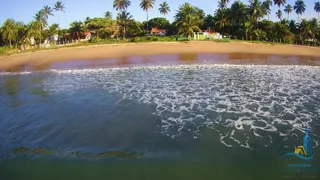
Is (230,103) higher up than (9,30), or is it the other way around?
(9,30)

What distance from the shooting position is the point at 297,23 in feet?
218

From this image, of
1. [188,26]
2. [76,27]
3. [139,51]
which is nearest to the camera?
[139,51]

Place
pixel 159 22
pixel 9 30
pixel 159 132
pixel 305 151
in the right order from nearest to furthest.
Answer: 1. pixel 305 151
2. pixel 159 132
3. pixel 9 30
4. pixel 159 22

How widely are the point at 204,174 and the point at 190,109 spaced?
535cm

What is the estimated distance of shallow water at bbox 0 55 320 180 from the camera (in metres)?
6.16

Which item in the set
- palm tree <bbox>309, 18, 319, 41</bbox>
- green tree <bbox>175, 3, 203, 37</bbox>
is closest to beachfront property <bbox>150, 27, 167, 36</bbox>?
green tree <bbox>175, 3, 203, 37</bbox>

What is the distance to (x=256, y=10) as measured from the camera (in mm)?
62875

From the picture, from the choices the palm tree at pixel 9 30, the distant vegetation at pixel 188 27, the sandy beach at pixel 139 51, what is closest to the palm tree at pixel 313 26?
the distant vegetation at pixel 188 27

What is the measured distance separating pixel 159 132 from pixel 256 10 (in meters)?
63.2

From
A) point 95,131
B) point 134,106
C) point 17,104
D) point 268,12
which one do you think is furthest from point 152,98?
point 268,12

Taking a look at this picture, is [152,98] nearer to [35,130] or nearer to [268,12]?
[35,130]

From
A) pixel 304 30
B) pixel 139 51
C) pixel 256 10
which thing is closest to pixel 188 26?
pixel 256 10

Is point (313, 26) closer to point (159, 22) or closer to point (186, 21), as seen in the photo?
point (186, 21)

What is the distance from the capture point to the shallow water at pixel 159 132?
6.16 metres
